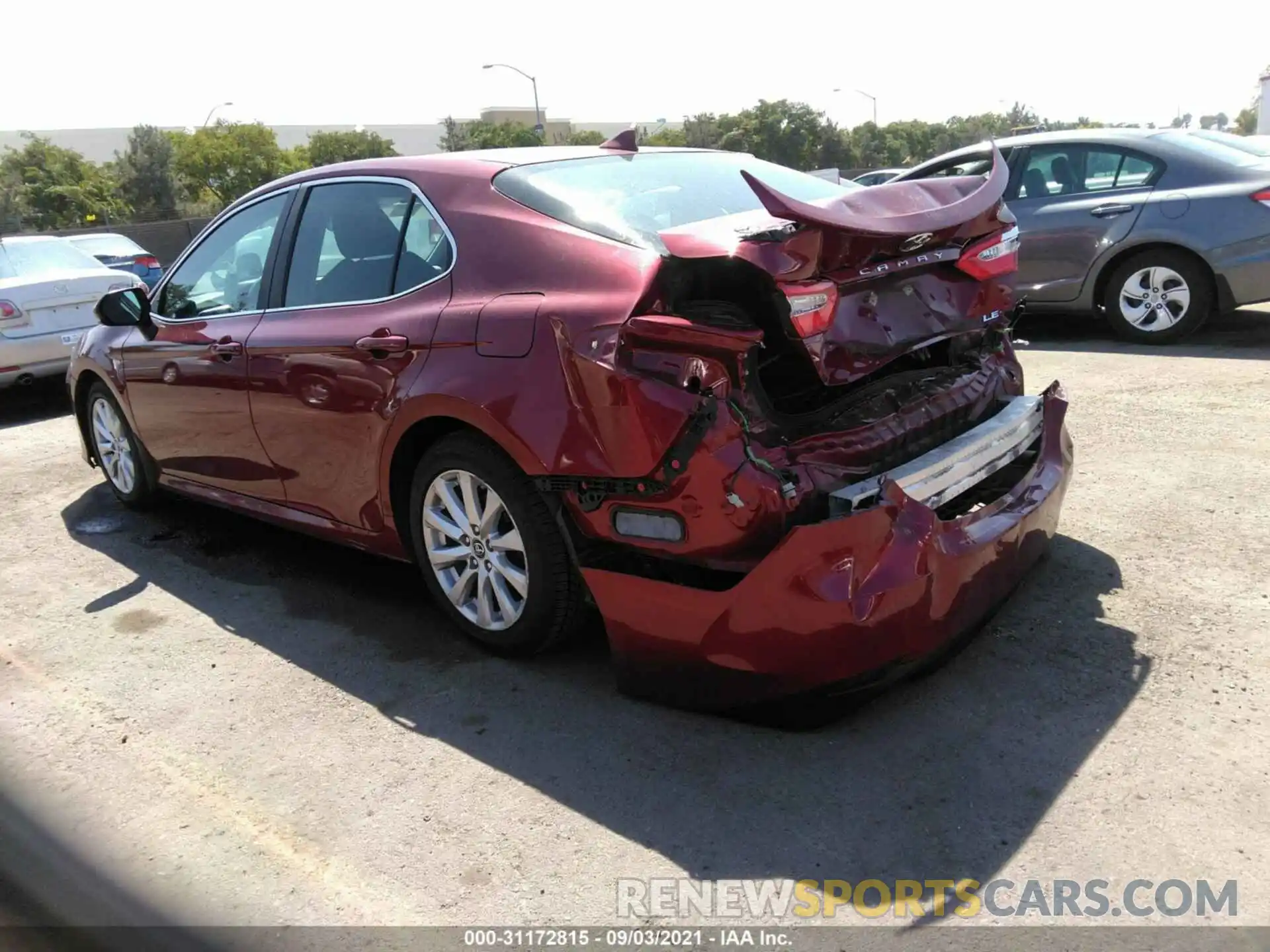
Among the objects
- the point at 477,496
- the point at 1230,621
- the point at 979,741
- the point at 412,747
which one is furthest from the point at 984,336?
the point at 412,747

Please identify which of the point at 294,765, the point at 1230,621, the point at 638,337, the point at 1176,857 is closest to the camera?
the point at 1176,857

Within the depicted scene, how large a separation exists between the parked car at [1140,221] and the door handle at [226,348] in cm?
563

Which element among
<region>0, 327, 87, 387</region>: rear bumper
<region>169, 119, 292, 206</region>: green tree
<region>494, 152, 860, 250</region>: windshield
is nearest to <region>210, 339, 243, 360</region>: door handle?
<region>494, 152, 860, 250</region>: windshield

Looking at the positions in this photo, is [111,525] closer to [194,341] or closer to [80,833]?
[194,341]

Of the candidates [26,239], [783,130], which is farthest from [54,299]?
[783,130]

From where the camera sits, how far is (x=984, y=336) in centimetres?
390

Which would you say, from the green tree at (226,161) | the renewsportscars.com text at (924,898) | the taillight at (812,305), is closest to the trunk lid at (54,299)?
the taillight at (812,305)

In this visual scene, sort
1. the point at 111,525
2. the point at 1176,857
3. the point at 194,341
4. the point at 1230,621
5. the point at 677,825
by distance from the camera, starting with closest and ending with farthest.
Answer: the point at 1176,857 → the point at 677,825 → the point at 1230,621 → the point at 194,341 → the point at 111,525

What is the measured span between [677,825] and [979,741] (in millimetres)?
921

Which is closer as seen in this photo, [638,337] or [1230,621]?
[638,337]

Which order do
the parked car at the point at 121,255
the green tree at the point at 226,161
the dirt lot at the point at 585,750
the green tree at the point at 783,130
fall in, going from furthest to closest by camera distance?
the green tree at the point at 783,130 → the green tree at the point at 226,161 → the parked car at the point at 121,255 → the dirt lot at the point at 585,750

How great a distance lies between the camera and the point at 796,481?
9.44ft

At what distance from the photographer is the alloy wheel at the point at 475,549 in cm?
348

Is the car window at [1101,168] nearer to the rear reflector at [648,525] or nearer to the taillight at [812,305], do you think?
the taillight at [812,305]
